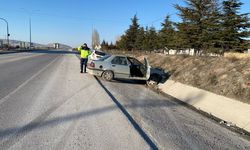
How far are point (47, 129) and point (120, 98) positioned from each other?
4.44m

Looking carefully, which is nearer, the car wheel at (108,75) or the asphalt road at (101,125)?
the asphalt road at (101,125)

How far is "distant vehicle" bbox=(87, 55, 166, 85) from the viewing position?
49.7ft

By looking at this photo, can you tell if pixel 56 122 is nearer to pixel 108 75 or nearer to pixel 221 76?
pixel 221 76

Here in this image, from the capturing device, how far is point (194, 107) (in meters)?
9.68

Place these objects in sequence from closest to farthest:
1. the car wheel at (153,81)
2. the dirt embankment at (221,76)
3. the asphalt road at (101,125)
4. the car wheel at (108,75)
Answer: the asphalt road at (101,125), the dirt embankment at (221,76), the car wheel at (153,81), the car wheel at (108,75)

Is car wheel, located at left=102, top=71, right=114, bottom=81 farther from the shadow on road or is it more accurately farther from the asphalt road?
the shadow on road

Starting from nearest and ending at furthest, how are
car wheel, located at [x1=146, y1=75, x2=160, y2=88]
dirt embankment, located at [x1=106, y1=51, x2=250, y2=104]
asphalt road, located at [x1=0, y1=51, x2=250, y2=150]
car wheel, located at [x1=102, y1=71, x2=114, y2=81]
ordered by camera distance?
1. asphalt road, located at [x1=0, y1=51, x2=250, y2=150]
2. dirt embankment, located at [x1=106, y1=51, x2=250, y2=104]
3. car wheel, located at [x1=146, y1=75, x2=160, y2=88]
4. car wheel, located at [x1=102, y1=71, x2=114, y2=81]

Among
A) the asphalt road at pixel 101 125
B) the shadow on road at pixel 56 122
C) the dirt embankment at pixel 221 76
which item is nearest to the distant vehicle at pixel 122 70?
the dirt embankment at pixel 221 76

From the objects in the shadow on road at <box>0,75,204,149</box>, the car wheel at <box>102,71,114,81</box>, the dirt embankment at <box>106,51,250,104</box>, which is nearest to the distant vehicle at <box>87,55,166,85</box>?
the car wheel at <box>102,71,114,81</box>

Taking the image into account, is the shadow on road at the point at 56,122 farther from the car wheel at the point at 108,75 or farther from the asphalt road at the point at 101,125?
the car wheel at the point at 108,75

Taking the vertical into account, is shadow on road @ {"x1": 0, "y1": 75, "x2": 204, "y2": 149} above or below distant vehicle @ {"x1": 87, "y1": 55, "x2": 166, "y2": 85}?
below

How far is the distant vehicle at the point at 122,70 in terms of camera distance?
1515cm

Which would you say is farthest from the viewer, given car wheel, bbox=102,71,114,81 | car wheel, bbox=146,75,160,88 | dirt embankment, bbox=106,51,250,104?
car wheel, bbox=102,71,114,81

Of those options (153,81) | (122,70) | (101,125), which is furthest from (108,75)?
(101,125)
